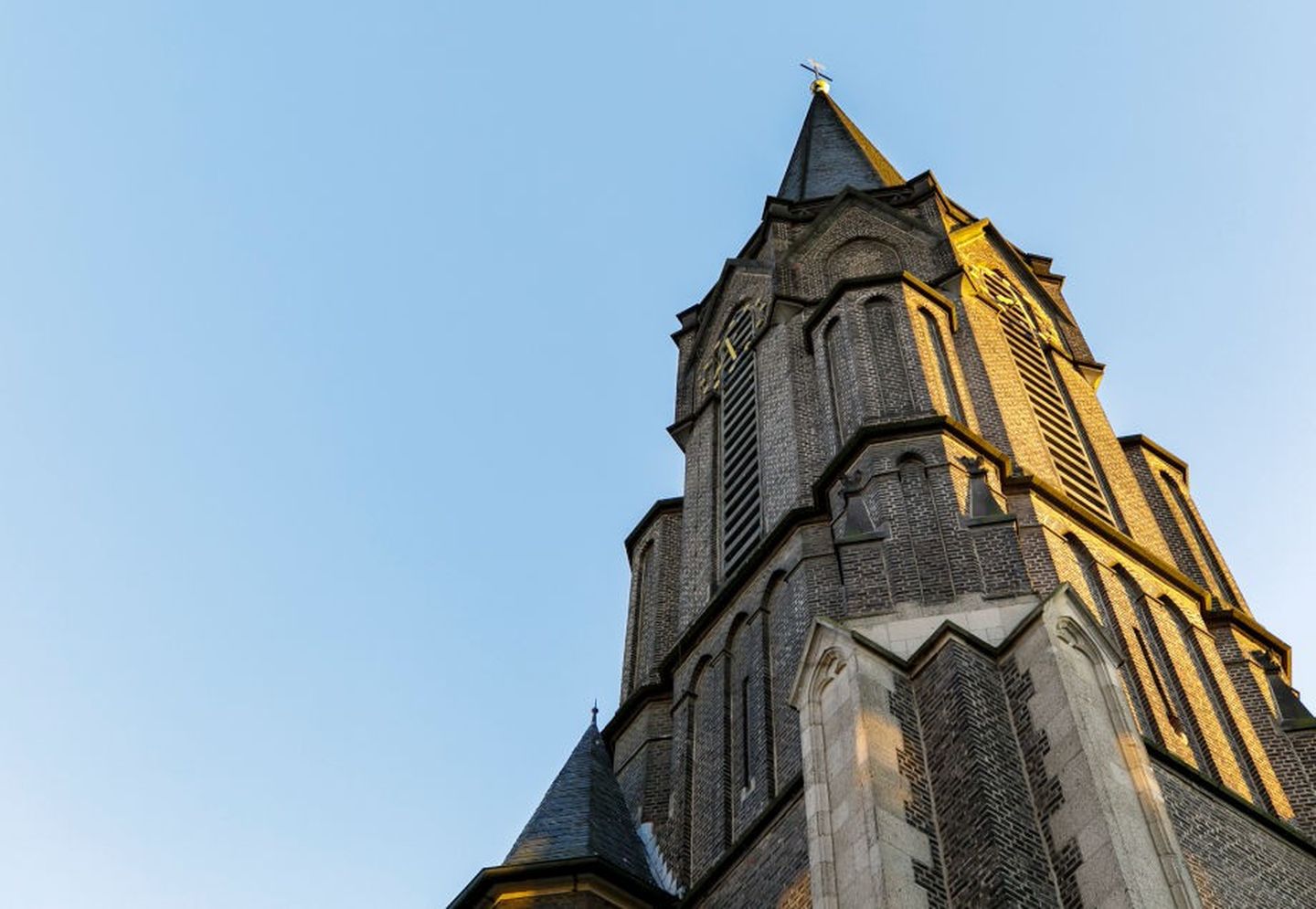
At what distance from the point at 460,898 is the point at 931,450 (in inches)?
334

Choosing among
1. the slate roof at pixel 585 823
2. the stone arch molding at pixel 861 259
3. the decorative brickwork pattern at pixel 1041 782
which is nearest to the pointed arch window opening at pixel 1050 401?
the stone arch molding at pixel 861 259

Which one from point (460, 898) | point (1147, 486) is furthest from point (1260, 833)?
point (1147, 486)

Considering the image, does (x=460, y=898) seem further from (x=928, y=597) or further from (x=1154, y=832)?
(x=1154, y=832)

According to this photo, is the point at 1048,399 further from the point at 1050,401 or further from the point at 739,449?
the point at 739,449

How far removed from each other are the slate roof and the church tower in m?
0.07

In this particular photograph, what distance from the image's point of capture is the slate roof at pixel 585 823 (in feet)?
63.2

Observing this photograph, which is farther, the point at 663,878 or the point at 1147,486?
the point at 1147,486

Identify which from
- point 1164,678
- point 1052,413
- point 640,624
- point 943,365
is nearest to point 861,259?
point 1052,413

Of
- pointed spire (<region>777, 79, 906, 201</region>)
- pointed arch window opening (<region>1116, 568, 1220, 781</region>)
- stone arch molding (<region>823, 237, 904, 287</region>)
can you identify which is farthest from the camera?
pointed spire (<region>777, 79, 906, 201</region>)

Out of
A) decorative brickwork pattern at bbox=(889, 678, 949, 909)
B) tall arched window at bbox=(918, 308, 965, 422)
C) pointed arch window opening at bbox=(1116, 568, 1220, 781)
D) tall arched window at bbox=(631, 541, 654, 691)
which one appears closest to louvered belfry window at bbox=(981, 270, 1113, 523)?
tall arched window at bbox=(918, 308, 965, 422)

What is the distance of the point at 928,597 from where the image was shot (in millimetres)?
18500

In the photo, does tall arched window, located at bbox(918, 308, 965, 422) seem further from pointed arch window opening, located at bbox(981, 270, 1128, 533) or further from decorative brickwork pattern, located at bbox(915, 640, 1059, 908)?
decorative brickwork pattern, located at bbox(915, 640, 1059, 908)

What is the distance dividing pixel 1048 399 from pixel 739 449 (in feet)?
17.5

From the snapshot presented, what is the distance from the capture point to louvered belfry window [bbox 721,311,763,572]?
25.7 m
